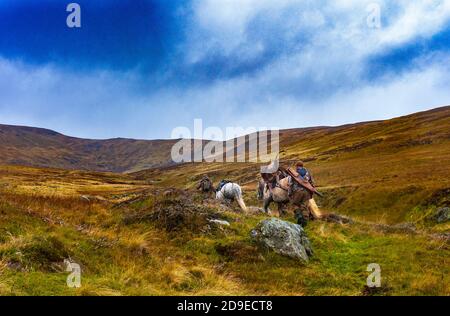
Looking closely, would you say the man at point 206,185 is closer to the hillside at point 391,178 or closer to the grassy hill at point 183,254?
the grassy hill at point 183,254

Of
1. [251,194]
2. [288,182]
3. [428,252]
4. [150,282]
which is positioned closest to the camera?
[150,282]

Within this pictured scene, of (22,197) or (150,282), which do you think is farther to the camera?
(22,197)

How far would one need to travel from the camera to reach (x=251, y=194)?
2040 inches

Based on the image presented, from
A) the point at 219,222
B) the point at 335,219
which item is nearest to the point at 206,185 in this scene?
the point at 335,219

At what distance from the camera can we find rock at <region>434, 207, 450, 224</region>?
25.5 metres

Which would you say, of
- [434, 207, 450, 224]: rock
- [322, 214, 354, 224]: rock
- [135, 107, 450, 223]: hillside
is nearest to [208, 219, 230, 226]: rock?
[322, 214, 354, 224]: rock

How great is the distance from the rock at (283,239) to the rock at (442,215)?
15.5m

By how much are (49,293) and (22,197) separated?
1028 centimetres

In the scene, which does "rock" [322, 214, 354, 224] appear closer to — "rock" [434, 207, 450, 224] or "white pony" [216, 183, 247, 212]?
"white pony" [216, 183, 247, 212]

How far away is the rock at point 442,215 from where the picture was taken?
83.7ft

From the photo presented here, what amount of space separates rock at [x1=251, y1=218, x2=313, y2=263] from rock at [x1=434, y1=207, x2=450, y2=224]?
15513mm
